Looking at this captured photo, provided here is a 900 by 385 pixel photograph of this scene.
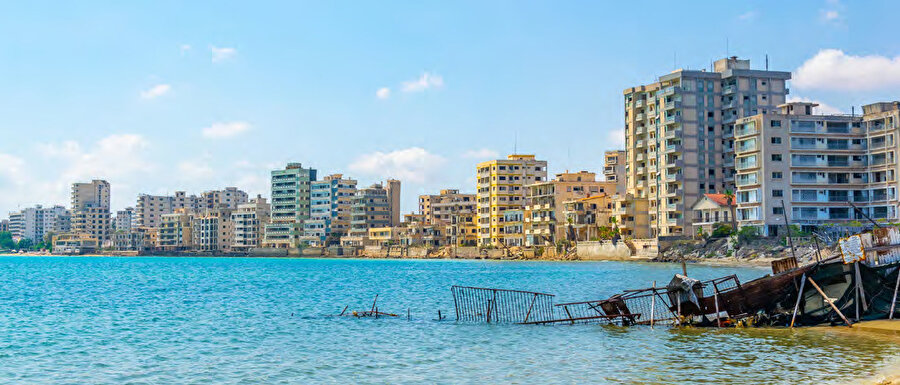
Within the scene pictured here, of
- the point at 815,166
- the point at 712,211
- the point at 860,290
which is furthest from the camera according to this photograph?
the point at 712,211

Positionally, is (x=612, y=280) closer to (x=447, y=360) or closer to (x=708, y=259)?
(x=708, y=259)

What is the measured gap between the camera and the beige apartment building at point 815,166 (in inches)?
5049

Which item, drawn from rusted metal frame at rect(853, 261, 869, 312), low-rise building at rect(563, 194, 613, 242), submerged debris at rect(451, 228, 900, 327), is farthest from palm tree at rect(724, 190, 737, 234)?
rusted metal frame at rect(853, 261, 869, 312)

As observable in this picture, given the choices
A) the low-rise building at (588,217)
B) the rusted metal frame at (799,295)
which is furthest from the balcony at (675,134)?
the rusted metal frame at (799,295)

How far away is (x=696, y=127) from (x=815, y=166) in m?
26.9

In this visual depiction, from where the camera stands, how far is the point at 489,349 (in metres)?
36.5

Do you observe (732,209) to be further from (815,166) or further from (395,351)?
(395,351)

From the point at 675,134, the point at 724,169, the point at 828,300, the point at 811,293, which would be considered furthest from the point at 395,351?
the point at 724,169

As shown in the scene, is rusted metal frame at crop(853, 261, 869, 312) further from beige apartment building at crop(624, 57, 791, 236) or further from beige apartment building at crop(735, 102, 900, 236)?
beige apartment building at crop(624, 57, 791, 236)

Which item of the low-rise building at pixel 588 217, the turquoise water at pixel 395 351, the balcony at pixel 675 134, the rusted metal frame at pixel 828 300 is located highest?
the balcony at pixel 675 134

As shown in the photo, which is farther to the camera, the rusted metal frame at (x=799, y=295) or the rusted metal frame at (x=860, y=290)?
the rusted metal frame at (x=799, y=295)

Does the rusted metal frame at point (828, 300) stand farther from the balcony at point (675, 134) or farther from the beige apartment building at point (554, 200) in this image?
the beige apartment building at point (554, 200)

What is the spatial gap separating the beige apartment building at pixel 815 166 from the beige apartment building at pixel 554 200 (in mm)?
53901

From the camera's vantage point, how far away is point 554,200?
593 ft
